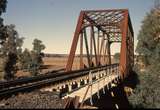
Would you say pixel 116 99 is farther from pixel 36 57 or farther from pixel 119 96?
pixel 36 57

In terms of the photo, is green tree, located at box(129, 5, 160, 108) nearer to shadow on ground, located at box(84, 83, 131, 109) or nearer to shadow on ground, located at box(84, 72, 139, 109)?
shadow on ground, located at box(84, 72, 139, 109)

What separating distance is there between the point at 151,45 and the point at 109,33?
59.3ft

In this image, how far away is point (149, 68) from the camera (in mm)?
35188

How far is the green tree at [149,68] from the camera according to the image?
25719mm

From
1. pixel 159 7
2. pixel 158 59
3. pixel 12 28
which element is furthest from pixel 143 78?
pixel 12 28

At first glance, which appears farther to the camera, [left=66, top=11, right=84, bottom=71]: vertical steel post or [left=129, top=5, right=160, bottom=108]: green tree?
[left=66, top=11, right=84, bottom=71]: vertical steel post

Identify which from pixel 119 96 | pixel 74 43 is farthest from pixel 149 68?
pixel 74 43

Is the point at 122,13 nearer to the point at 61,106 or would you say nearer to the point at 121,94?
the point at 121,94

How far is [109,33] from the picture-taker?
182ft

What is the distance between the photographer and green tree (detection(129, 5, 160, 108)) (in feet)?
84.4

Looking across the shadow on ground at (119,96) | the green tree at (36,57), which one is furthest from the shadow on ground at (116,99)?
the green tree at (36,57)

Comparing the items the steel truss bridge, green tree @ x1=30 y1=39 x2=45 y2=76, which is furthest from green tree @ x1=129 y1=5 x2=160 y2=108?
green tree @ x1=30 y1=39 x2=45 y2=76

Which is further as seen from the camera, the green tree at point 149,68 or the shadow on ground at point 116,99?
the shadow on ground at point 116,99

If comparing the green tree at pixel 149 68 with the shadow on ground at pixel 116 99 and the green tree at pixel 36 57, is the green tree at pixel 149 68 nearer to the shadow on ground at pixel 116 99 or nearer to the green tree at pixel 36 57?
the shadow on ground at pixel 116 99
